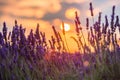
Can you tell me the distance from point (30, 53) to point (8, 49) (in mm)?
501

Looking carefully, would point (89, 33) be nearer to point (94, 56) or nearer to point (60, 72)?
Answer: point (94, 56)

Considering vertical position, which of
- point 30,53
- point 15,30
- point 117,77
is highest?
point 15,30

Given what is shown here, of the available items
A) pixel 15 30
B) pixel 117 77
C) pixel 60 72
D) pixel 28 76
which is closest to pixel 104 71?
pixel 117 77

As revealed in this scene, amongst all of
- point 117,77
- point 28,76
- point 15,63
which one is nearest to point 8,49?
point 15,63

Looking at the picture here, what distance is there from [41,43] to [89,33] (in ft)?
2.32

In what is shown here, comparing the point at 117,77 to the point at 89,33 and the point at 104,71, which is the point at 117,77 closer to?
the point at 104,71

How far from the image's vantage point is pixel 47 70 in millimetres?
5164

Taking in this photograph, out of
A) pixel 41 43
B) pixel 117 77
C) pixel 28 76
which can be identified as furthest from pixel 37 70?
pixel 117 77

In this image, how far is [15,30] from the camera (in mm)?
5234

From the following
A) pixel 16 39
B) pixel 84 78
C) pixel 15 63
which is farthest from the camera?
pixel 16 39

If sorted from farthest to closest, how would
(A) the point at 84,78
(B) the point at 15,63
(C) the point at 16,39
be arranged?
1. (C) the point at 16,39
2. (B) the point at 15,63
3. (A) the point at 84,78

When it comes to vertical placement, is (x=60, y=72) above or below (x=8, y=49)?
below

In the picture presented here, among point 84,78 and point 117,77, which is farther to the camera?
point 117,77

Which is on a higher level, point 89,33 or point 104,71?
point 89,33
